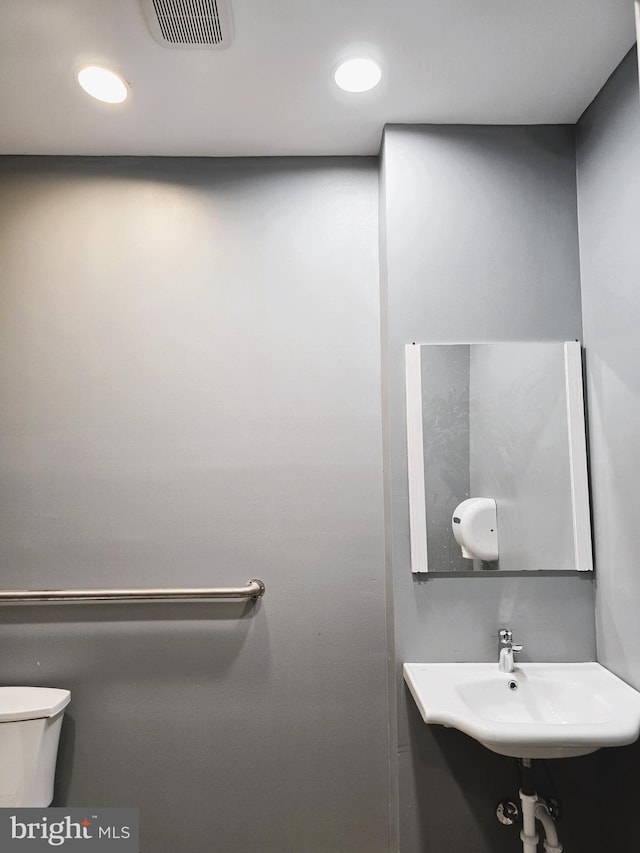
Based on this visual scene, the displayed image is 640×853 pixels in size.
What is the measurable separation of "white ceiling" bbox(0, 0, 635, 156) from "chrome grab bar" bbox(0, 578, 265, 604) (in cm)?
140

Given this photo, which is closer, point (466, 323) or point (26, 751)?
point (26, 751)

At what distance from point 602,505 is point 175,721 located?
1410 mm

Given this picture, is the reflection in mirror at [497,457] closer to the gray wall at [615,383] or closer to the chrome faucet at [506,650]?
the gray wall at [615,383]

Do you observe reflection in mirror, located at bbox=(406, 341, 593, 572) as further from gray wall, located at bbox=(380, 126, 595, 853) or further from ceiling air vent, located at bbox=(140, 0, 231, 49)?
ceiling air vent, located at bbox=(140, 0, 231, 49)

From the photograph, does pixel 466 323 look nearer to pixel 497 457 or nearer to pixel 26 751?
pixel 497 457

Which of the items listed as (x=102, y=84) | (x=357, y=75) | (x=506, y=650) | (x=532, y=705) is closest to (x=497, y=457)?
(x=506, y=650)

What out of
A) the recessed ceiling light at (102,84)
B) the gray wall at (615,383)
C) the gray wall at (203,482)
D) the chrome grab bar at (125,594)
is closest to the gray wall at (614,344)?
the gray wall at (615,383)

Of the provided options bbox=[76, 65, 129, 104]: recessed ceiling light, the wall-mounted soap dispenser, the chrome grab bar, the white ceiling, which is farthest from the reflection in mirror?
bbox=[76, 65, 129, 104]: recessed ceiling light

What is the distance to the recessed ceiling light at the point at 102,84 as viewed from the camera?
154 centimetres

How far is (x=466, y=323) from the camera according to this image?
5.69 ft

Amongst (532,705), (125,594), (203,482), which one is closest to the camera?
(532,705)

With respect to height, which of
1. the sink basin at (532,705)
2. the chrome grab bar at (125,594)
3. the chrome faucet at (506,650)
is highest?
the chrome grab bar at (125,594)

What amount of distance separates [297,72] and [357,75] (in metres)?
0.16

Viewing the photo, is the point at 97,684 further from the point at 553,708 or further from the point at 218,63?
the point at 218,63
